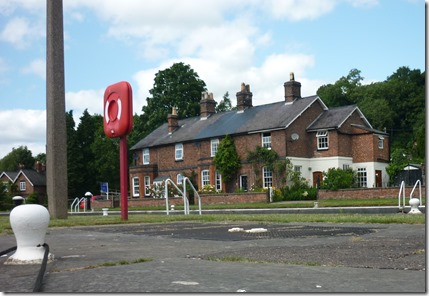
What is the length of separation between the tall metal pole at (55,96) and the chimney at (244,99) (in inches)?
1407

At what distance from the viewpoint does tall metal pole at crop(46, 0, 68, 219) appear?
18.5m

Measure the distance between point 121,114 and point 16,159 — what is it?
9371 centimetres

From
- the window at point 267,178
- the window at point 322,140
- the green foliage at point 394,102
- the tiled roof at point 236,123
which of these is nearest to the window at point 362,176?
the window at point 322,140

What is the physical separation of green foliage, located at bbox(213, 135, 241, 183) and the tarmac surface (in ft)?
132

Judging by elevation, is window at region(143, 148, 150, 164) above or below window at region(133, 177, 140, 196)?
above

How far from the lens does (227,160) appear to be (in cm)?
4975

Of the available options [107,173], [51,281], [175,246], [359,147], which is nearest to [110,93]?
[175,246]

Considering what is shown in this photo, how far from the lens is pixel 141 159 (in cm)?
6119

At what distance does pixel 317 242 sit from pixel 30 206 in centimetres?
432

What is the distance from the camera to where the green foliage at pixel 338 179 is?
138ft

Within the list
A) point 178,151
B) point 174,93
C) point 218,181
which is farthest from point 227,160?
point 174,93

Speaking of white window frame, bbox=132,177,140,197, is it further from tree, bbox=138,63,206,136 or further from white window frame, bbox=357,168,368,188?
white window frame, bbox=357,168,368,188

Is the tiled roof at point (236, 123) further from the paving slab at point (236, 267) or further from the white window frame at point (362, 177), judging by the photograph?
the paving slab at point (236, 267)

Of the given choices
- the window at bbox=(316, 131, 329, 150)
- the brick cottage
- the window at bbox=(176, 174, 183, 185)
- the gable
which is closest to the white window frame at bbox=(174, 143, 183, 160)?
the brick cottage
